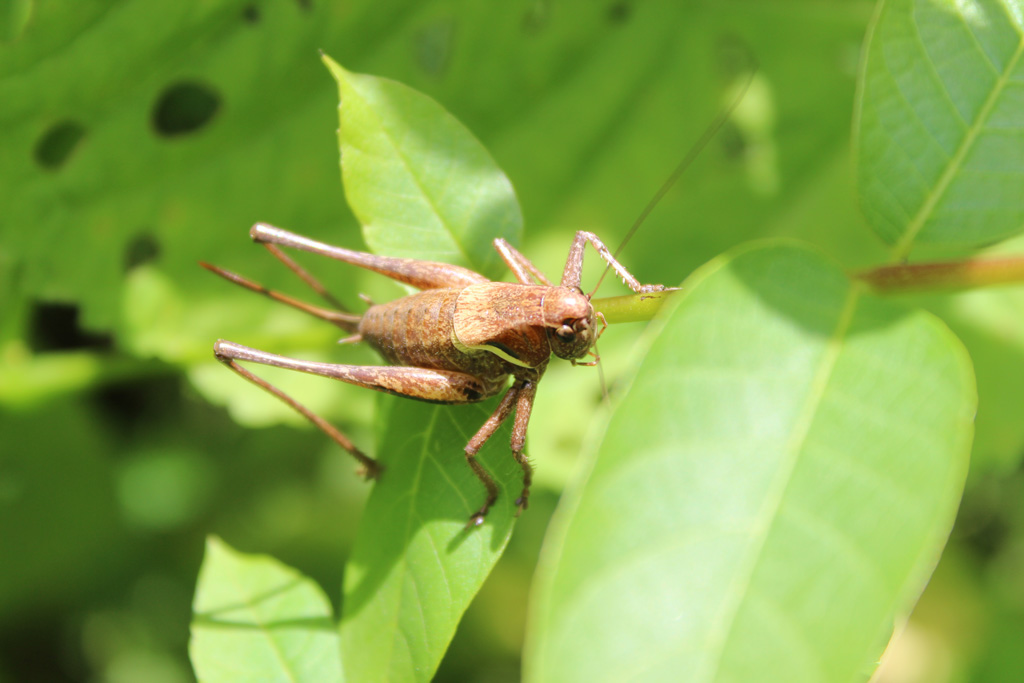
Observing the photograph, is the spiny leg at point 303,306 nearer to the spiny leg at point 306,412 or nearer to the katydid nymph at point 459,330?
the katydid nymph at point 459,330

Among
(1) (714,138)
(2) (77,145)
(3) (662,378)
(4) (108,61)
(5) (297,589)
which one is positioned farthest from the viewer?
(1) (714,138)

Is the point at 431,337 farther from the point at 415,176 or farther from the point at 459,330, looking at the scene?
the point at 415,176

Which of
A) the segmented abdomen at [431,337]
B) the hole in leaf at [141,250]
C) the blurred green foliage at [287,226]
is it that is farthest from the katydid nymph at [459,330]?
the hole in leaf at [141,250]

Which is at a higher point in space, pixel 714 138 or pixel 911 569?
pixel 714 138

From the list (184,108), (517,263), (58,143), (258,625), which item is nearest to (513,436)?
(517,263)

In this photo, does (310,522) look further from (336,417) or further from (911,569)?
(911,569)

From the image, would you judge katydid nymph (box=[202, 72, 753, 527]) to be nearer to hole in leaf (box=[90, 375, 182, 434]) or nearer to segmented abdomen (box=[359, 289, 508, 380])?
segmented abdomen (box=[359, 289, 508, 380])

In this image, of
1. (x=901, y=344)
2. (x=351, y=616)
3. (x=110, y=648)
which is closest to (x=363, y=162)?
(x=351, y=616)

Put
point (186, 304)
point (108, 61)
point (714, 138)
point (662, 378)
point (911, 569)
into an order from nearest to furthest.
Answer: point (911, 569)
point (662, 378)
point (108, 61)
point (186, 304)
point (714, 138)
